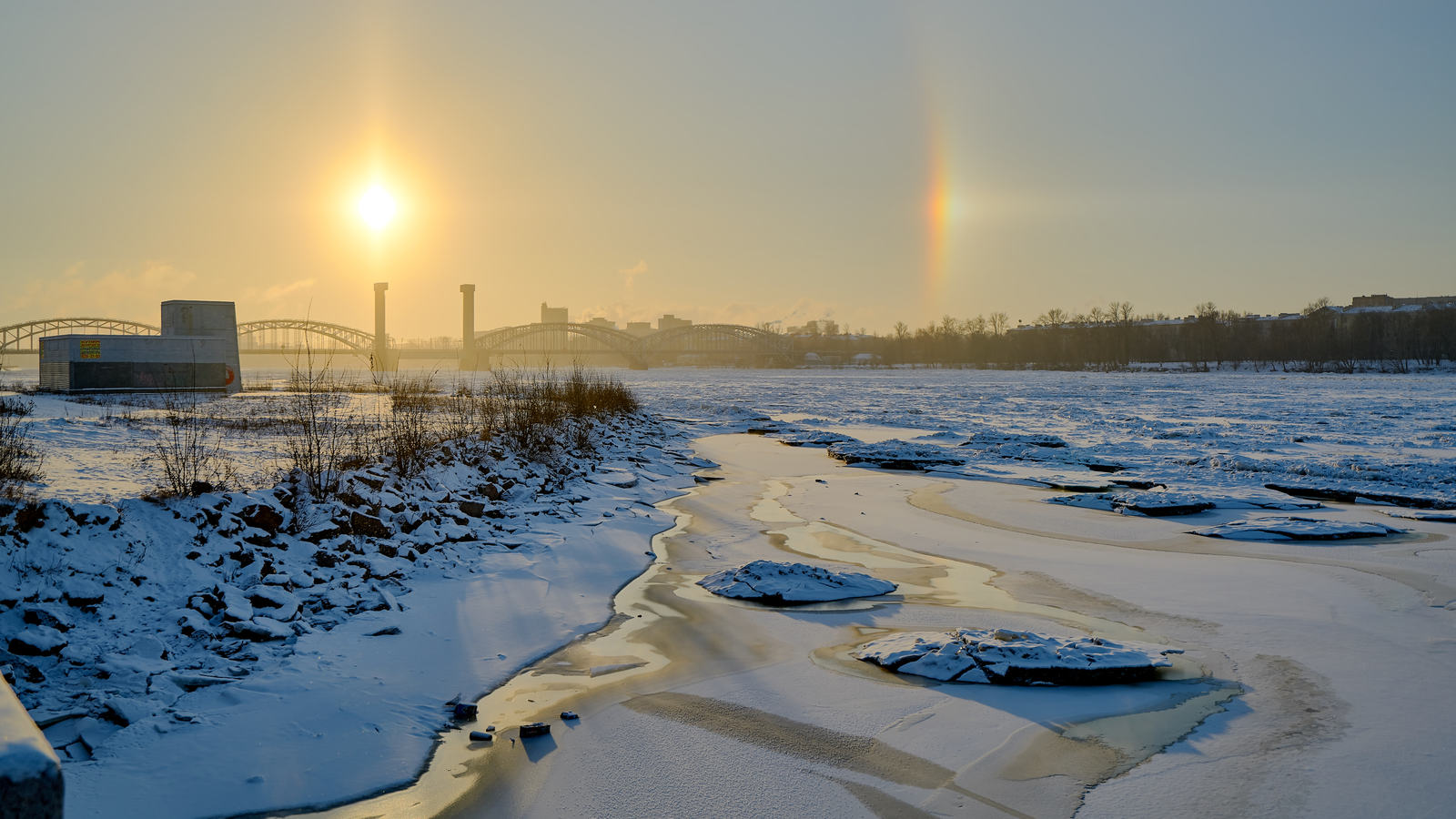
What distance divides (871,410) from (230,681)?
3298 centimetres

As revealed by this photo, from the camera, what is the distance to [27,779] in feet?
5.65

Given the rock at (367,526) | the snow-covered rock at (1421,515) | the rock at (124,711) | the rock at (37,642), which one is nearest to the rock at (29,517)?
the rock at (37,642)

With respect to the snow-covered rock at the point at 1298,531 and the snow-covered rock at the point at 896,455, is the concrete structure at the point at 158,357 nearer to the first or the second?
the snow-covered rock at the point at 896,455

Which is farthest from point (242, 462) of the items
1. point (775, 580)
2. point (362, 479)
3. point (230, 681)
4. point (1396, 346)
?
point (1396, 346)

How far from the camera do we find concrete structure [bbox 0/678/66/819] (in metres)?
1.71

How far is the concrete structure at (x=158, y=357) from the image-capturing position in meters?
30.8

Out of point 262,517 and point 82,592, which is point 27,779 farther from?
point 262,517

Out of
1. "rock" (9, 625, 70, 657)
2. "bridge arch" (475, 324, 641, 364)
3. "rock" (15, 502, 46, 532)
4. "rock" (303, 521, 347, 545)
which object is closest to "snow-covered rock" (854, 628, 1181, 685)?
"rock" (303, 521, 347, 545)

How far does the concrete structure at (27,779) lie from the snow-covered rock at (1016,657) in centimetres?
506

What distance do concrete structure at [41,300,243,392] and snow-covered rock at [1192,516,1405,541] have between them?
98.0ft

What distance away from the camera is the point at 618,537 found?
416 inches

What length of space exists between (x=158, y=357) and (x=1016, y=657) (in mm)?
35879

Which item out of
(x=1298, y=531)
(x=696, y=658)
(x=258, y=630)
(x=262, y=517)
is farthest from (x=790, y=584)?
(x=1298, y=531)

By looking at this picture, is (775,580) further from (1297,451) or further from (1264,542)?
(1297,451)
